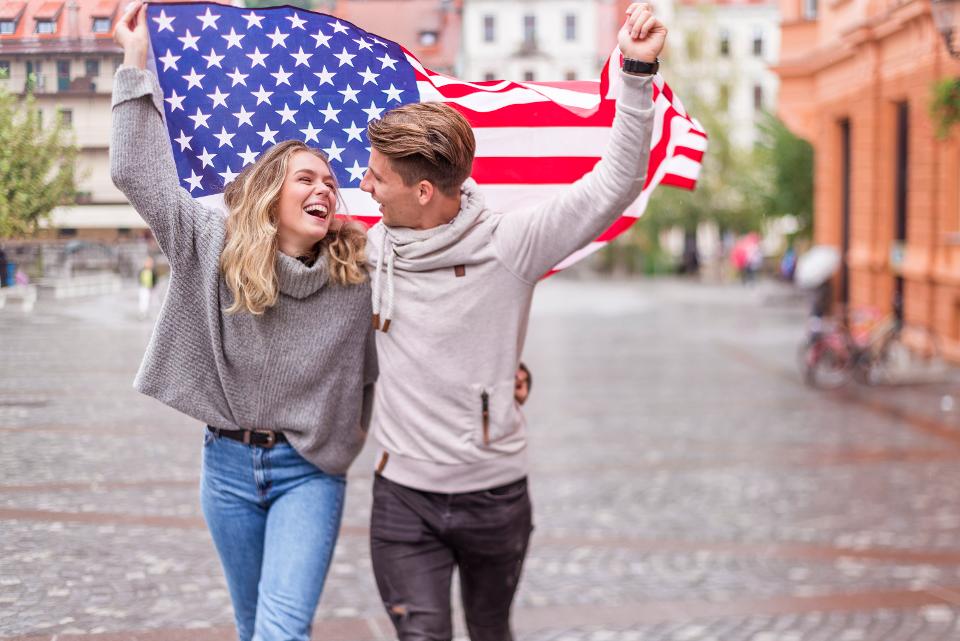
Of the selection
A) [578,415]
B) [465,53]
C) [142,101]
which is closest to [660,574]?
[465,53]

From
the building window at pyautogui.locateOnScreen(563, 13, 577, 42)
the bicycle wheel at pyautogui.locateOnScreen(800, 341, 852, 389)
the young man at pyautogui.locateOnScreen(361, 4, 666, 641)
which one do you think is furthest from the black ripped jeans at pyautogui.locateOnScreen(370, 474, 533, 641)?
the bicycle wheel at pyautogui.locateOnScreen(800, 341, 852, 389)

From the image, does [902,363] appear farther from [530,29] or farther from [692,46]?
[692,46]

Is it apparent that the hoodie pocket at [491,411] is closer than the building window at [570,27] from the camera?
Yes

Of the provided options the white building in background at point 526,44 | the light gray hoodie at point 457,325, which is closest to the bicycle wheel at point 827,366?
the white building in background at point 526,44

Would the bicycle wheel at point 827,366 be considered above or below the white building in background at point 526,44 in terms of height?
below

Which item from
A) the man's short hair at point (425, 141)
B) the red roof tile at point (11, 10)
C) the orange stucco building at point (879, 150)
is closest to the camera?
the man's short hair at point (425, 141)

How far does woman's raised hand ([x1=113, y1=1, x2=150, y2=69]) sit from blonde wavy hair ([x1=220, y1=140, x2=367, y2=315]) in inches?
14.8

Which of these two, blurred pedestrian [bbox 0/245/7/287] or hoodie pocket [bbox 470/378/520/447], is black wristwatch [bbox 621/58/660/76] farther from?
blurred pedestrian [bbox 0/245/7/287]

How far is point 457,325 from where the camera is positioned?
3.21 m

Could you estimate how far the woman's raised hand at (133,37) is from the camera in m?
3.07

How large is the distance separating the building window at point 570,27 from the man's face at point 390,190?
2.82 meters

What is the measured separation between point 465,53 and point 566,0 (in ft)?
8.00

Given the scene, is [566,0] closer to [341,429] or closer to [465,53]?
[465,53]

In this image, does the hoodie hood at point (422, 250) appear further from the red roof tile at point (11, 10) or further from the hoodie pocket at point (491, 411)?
the red roof tile at point (11, 10)
